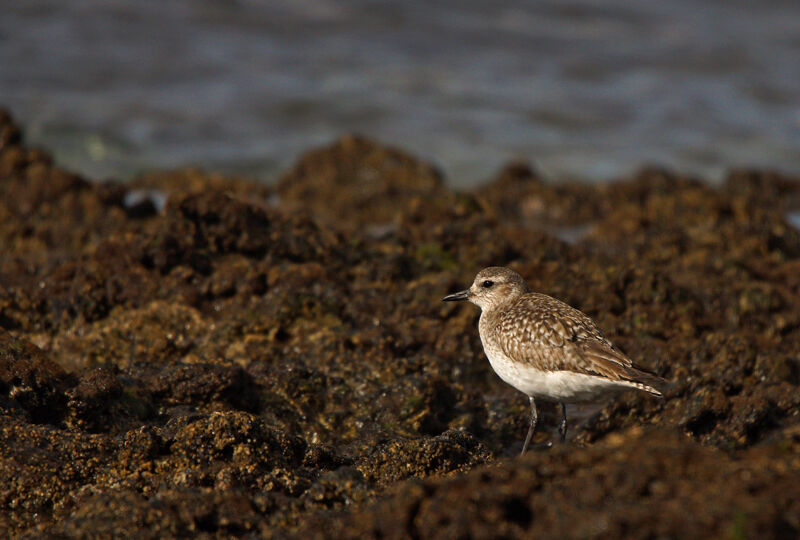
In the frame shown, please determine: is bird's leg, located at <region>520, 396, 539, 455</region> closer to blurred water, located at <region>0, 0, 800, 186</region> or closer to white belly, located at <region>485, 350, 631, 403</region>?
white belly, located at <region>485, 350, 631, 403</region>

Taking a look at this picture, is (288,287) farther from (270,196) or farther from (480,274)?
(270,196)

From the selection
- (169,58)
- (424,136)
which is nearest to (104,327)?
(424,136)

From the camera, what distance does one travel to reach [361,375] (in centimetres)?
594

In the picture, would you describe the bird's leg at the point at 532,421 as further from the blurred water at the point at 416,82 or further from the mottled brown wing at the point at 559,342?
the blurred water at the point at 416,82

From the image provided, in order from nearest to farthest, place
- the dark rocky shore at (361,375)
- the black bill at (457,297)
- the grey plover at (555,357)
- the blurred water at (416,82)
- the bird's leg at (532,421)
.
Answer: the dark rocky shore at (361,375)
the grey plover at (555,357)
the bird's leg at (532,421)
the black bill at (457,297)
the blurred water at (416,82)

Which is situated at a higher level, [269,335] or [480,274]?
[480,274]

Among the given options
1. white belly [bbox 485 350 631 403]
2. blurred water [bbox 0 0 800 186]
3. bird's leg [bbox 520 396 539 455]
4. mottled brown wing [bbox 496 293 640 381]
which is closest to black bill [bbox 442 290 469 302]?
mottled brown wing [bbox 496 293 640 381]

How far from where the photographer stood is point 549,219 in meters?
11.1

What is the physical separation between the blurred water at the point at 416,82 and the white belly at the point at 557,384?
27.4 ft

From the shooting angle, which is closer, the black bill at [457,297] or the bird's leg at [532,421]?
the bird's leg at [532,421]

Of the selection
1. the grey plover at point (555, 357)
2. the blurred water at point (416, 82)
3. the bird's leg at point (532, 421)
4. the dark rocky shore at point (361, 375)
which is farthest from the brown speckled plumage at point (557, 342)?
the blurred water at point (416, 82)

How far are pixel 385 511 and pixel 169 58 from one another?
15.2 meters

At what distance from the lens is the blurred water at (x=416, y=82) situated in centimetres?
1487

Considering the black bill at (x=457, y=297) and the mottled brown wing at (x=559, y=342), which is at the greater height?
the mottled brown wing at (x=559, y=342)
